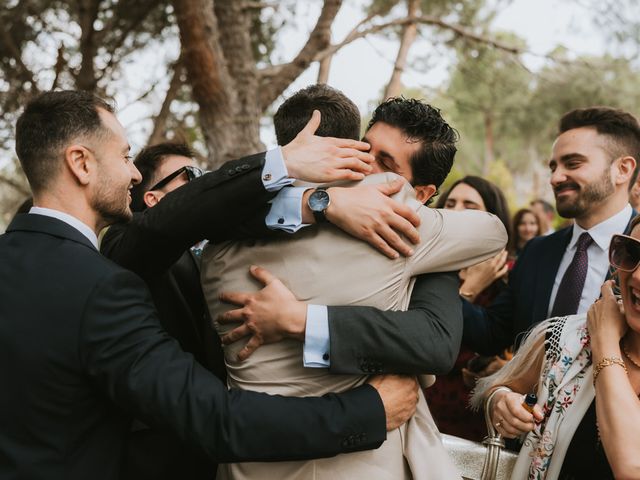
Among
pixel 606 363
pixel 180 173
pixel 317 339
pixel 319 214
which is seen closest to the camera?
pixel 317 339

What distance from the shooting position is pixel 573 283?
3.12 meters

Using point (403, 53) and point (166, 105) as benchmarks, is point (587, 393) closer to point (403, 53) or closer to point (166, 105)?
point (403, 53)

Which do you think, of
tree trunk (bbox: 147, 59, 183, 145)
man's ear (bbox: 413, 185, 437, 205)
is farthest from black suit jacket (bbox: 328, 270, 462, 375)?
tree trunk (bbox: 147, 59, 183, 145)

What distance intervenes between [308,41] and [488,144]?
27378mm

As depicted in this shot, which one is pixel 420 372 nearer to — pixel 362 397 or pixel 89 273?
pixel 362 397

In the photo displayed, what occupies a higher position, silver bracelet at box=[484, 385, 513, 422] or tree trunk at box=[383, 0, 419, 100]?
tree trunk at box=[383, 0, 419, 100]

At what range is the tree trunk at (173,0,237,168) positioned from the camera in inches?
231

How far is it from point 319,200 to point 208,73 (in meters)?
4.79

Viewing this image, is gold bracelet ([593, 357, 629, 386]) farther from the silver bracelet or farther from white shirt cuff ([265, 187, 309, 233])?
white shirt cuff ([265, 187, 309, 233])

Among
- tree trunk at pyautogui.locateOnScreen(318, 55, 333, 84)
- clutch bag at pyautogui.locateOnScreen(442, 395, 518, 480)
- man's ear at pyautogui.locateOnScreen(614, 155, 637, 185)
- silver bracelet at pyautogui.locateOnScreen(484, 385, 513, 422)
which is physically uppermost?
tree trunk at pyautogui.locateOnScreen(318, 55, 333, 84)

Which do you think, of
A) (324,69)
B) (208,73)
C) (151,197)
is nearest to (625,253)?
(151,197)

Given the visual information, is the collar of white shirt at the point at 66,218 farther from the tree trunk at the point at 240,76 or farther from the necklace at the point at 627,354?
the tree trunk at the point at 240,76

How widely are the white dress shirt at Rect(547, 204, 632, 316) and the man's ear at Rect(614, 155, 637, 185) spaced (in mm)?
161

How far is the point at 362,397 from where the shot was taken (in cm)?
171
